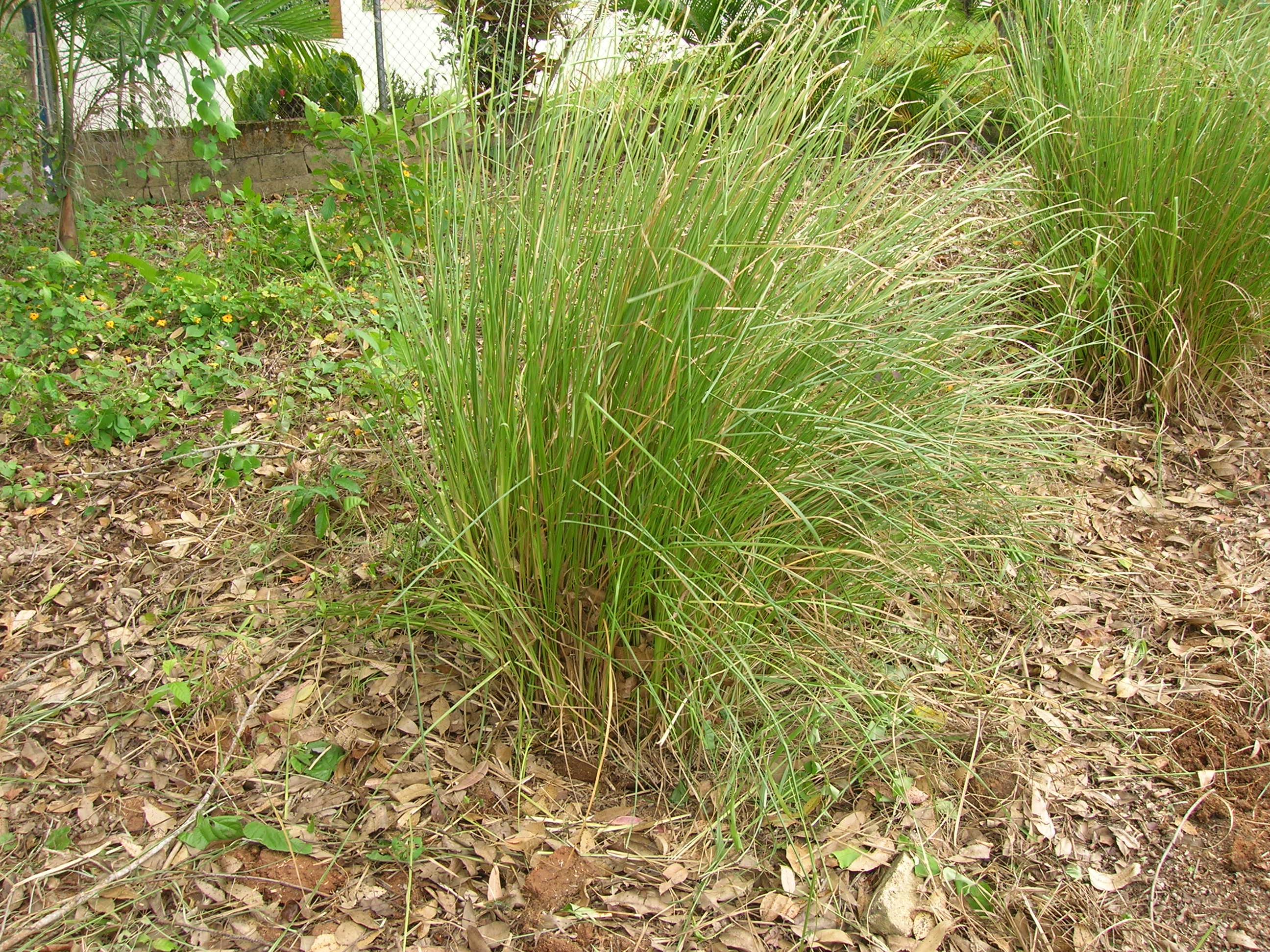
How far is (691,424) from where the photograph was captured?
1.68m

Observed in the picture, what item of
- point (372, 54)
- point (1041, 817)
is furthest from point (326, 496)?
point (372, 54)

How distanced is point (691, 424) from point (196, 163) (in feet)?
16.0

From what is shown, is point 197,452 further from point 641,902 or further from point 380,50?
point 380,50

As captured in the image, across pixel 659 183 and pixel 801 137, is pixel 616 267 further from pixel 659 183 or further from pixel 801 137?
pixel 801 137

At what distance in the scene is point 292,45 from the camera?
4.98m

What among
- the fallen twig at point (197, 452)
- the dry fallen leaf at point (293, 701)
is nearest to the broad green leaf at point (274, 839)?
the dry fallen leaf at point (293, 701)

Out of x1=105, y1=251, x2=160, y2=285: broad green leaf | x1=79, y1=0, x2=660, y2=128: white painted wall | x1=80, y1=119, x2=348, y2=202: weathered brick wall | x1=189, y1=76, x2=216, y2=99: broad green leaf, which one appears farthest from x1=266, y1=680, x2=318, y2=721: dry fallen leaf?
x1=80, y1=119, x2=348, y2=202: weathered brick wall

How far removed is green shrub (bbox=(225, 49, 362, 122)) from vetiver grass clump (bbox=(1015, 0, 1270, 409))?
4.06 meters

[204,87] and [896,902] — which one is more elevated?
[204,87]

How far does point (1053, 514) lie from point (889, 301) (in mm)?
828

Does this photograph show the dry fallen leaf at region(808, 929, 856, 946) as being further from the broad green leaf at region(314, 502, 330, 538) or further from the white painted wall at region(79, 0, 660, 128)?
the white painted wall at region(79, 0, 660, 128)

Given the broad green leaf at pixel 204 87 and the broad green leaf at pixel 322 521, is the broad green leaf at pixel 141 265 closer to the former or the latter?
the broad green leaf at pixel 204 87

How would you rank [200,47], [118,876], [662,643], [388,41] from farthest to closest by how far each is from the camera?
[388,41], [200,47], [662,643], [118,876]

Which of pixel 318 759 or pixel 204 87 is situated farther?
pixel 204 87
